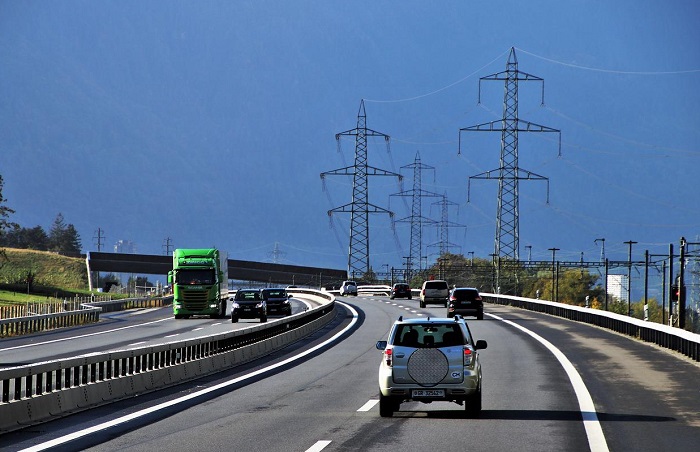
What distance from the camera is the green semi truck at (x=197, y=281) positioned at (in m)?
59.7

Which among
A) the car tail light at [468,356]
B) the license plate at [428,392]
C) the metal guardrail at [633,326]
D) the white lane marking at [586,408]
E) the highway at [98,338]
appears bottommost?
the highway at [98,338]

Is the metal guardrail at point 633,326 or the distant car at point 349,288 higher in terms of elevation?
the distant car at point 349,288

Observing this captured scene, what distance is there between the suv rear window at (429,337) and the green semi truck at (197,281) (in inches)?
1654

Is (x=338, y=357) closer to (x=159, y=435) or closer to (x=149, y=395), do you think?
(x=149, y=395)

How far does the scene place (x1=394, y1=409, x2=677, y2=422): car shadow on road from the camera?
1688 cm

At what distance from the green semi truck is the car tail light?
4268cm

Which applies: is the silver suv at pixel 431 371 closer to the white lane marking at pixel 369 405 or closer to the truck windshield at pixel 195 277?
the white lane marking at pixel 369 405

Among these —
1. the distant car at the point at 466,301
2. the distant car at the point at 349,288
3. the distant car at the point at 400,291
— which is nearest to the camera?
the distant car at the point at 466,301

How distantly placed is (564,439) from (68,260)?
157191mm

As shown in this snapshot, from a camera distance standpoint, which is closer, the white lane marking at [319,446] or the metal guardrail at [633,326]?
the white lane marking at [319,446]

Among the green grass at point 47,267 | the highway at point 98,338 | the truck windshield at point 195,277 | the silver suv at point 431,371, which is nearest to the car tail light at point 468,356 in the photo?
the silver suv at point 431,371

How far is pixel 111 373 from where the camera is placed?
20.7 meters

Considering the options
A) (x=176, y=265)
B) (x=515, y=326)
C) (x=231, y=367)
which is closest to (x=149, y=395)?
(x=231, y=367)

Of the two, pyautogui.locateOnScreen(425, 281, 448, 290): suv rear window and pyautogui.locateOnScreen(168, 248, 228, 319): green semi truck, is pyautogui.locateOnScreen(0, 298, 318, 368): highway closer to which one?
pyautogui.locateOnScreen(168, 248, 228, 319): green semi truck
